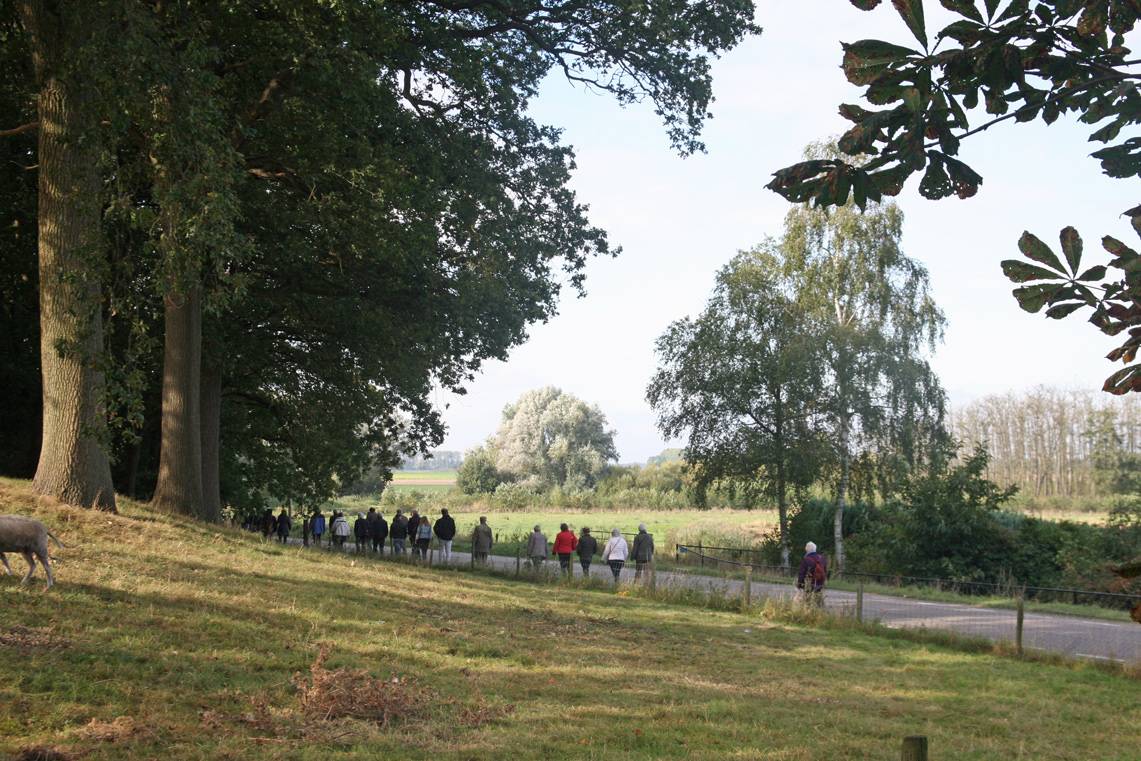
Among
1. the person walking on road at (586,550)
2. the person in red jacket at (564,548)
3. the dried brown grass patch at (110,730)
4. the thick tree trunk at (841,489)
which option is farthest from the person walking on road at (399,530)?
the dried brown grass patch at (110,730)

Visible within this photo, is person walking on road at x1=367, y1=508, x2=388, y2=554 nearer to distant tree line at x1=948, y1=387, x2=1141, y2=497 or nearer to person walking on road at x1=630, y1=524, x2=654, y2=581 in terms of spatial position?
person walking on road at x1=630, y1=524, x2=654, y2=581

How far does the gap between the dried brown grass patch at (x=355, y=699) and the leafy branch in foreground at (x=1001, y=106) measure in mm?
6750

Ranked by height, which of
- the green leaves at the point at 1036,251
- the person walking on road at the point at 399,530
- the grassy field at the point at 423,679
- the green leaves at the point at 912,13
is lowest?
the grassy field at the point at 423,679

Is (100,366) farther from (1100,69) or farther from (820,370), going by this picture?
(820,370)

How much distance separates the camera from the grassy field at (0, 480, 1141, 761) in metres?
8.00

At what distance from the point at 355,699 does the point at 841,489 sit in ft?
112

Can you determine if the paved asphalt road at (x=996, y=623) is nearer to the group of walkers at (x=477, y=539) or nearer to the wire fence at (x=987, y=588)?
the wire fence at (x=987, y=588)

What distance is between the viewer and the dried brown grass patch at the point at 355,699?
8.61 meters

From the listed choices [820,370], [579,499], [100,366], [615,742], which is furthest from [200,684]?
[579,499]

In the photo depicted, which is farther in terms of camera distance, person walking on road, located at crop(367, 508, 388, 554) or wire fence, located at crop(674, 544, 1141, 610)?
person walking on road, located at crop(367, 508, 388, 554)

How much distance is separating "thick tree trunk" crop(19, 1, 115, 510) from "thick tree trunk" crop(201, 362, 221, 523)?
6.83 metres

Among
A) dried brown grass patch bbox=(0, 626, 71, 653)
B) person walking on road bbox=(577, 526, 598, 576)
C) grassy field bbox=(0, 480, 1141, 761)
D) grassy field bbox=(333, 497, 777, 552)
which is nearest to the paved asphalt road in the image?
grassy field bbox=(0, 480, 1141, 761)

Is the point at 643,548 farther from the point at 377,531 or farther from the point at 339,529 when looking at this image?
the point at 339,529

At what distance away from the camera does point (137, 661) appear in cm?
922
